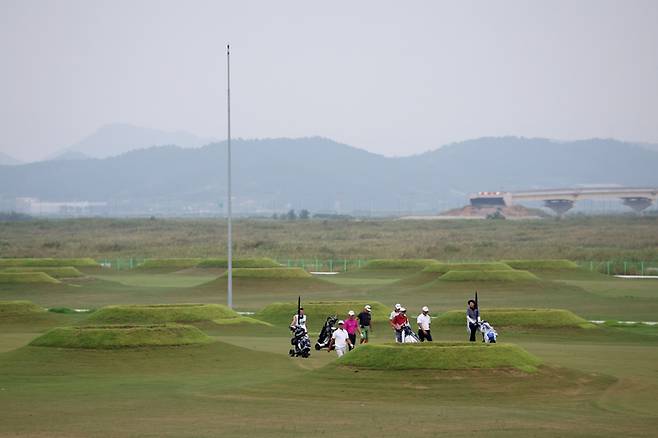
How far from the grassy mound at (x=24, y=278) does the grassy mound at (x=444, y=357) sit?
45684mm

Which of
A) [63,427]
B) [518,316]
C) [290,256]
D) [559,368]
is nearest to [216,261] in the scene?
[290,256]

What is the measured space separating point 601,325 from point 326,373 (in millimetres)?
21746

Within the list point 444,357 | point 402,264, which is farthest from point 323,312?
point 402,264

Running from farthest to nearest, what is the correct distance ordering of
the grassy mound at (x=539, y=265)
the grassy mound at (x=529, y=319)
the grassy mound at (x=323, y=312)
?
the grassy mound at (x=539, y=265) → the grassy mound at (x=323, y=312) → the grassy mound at (x=529, y=319)

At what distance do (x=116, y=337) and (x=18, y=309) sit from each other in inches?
719

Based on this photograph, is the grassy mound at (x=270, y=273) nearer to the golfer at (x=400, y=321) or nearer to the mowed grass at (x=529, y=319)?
the mowed grass at (x=529, y=319)

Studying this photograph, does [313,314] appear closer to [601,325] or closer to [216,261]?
[601,325]

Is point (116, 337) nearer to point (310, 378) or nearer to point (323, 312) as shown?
point (310, 378)

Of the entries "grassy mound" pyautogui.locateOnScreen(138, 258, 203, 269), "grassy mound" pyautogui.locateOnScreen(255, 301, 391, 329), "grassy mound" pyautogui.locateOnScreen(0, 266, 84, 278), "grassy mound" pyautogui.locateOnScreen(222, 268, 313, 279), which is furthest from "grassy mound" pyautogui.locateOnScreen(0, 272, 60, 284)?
"grassy mound" pyautogui.locateOnScreen(255, 301, 391, 329)

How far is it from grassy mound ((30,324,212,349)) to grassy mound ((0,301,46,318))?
15974mm

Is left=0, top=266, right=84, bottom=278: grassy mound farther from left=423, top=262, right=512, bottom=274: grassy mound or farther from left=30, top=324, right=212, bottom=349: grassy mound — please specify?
left=30, top=324, right=212, bottom=349: grassy mound

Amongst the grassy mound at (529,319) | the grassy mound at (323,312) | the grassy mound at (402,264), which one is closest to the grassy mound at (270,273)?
the grassy mound at (402,264)

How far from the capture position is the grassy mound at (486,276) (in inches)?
2790

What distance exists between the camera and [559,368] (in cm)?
3266
